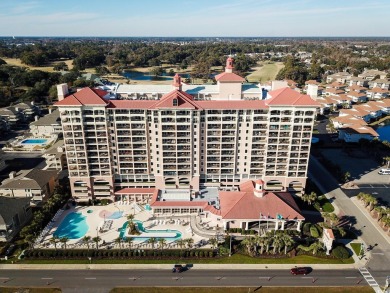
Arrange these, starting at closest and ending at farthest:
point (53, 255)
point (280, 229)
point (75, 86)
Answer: point (53, 255), point (280, 229), point (75, 86)

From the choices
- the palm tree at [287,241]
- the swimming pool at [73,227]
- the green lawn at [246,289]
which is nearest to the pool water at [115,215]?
the swimming pool at [73,227]

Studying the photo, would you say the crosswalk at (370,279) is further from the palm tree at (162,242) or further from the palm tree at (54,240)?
the palm tree at (54,240)

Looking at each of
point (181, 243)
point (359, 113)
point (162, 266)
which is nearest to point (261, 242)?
point (181, 243)

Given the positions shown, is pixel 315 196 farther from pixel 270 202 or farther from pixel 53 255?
pixel 53 255

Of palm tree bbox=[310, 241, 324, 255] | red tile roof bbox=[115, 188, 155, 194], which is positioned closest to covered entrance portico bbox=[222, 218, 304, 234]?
palm tree bbox=[310, 241, 324, 255]

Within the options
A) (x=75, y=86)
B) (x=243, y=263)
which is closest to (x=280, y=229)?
(x=243, y=263)

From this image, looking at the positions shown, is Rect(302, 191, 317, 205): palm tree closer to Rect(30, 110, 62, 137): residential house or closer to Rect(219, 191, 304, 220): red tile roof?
Rect(219, 191, 304, 220): red tile roof

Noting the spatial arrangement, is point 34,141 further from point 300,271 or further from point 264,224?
point 300,271
